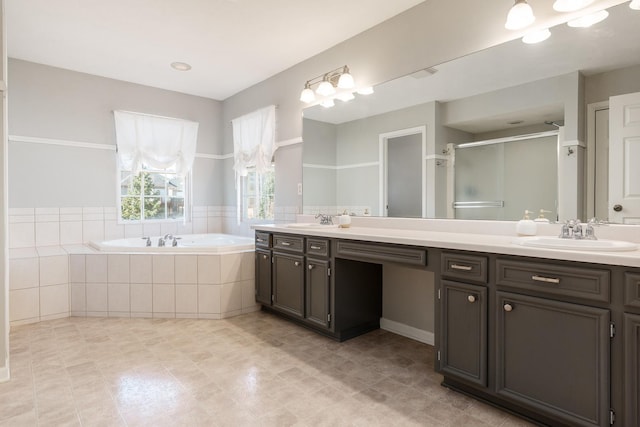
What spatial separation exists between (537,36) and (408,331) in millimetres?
2070

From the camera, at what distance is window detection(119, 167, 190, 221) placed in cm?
420

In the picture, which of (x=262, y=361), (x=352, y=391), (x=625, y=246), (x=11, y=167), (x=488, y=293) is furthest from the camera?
(x=11, y=167)

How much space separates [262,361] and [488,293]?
1422 mm

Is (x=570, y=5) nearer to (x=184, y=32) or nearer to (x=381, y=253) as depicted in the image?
(x=381, y=253)

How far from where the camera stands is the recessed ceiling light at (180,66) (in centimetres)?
362

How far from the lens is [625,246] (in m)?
1.51

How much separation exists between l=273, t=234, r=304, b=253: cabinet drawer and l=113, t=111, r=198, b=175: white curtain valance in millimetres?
2008

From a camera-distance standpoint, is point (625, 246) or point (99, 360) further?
point (99, 360)

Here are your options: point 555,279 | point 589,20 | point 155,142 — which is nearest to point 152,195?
point 155,142

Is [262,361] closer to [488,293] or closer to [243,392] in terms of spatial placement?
[243,392]

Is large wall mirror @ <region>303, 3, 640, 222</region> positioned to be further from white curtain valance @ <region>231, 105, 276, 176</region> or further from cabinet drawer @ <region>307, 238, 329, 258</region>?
white curtain valance @ <region>231, 105, 276, 176</region>

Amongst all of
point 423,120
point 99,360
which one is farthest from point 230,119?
point 99,360

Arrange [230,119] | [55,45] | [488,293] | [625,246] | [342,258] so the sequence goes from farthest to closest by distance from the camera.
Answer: [230,119]
[55,45]
[342,258]
[488,293]
[625,246]

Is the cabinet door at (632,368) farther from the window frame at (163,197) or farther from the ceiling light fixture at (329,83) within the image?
the window frame at (163,197)
